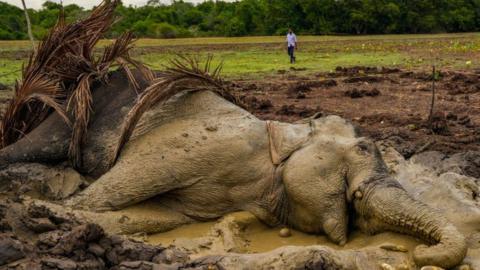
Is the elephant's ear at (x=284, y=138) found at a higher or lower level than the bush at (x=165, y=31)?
higher

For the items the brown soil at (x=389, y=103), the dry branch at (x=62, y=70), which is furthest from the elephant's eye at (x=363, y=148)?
the brown soil at (x=389, y=103)

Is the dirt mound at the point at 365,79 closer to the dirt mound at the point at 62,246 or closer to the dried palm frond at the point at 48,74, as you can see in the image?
the dried palm frond at the point at 48,74

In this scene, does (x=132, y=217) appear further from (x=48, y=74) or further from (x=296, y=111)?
(x=296, y=111)

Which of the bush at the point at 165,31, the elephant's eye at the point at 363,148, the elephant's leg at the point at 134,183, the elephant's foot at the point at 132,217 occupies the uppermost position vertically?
the elephant's eye at the point at 363,148

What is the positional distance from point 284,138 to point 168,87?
2.79 feet

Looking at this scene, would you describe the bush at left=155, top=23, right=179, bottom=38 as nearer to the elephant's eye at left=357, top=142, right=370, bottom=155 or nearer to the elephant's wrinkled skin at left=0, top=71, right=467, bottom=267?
the elephant's wrinkled skin at left=0, top=71, right=467, bottom=267

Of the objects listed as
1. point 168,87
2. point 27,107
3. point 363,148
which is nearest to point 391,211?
point 363,148

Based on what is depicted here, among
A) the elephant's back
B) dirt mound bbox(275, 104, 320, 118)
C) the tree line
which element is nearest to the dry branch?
the elephant's back

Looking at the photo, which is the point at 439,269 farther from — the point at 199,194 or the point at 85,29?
the point at 85,29

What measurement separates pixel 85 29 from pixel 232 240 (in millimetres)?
1998

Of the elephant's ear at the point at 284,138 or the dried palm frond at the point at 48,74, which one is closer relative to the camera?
the elephant's ear at the point at 284,138

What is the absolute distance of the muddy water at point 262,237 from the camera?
417cm

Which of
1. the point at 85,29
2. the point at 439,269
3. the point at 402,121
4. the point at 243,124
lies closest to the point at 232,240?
the point at 243,124

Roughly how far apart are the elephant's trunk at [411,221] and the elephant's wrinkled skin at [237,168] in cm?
1
